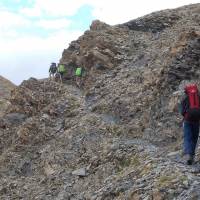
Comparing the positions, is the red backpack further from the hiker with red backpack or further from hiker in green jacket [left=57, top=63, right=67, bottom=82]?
hiker in green jacket [left=57, top=63, right=67, bottom=82]

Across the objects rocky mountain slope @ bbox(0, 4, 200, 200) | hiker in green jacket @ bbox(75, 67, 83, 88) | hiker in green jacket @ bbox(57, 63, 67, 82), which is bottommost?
rocky mountain slope @ bbox(0, 4, 200, 200)

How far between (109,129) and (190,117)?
1242 cm

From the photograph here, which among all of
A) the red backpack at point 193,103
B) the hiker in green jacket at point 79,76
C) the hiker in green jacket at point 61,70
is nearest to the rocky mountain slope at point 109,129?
the hiker in green jacket at point 79,76

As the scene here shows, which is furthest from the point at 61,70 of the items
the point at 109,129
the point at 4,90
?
the point at 4,90

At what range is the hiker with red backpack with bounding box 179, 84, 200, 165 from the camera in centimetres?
1817

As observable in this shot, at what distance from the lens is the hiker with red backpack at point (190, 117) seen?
18.2m

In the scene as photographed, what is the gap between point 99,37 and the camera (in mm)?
47281

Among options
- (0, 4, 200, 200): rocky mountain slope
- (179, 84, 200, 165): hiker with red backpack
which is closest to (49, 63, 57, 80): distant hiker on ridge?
(0, 4, 200, 200): rocky mountain slope

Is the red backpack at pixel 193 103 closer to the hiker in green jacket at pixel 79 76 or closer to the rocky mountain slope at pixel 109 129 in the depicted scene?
the rocky mountain slope at pixel 109 129

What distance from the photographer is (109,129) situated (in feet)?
99.6

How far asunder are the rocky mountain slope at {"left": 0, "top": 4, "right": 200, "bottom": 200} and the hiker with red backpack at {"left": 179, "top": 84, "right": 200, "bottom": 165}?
0.58 metres

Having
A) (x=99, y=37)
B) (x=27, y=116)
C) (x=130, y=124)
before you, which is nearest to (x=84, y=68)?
(x=99, y=37)

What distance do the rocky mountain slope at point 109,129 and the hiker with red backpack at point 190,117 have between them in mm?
582

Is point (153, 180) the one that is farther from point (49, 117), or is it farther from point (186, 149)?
point (49, 117)
